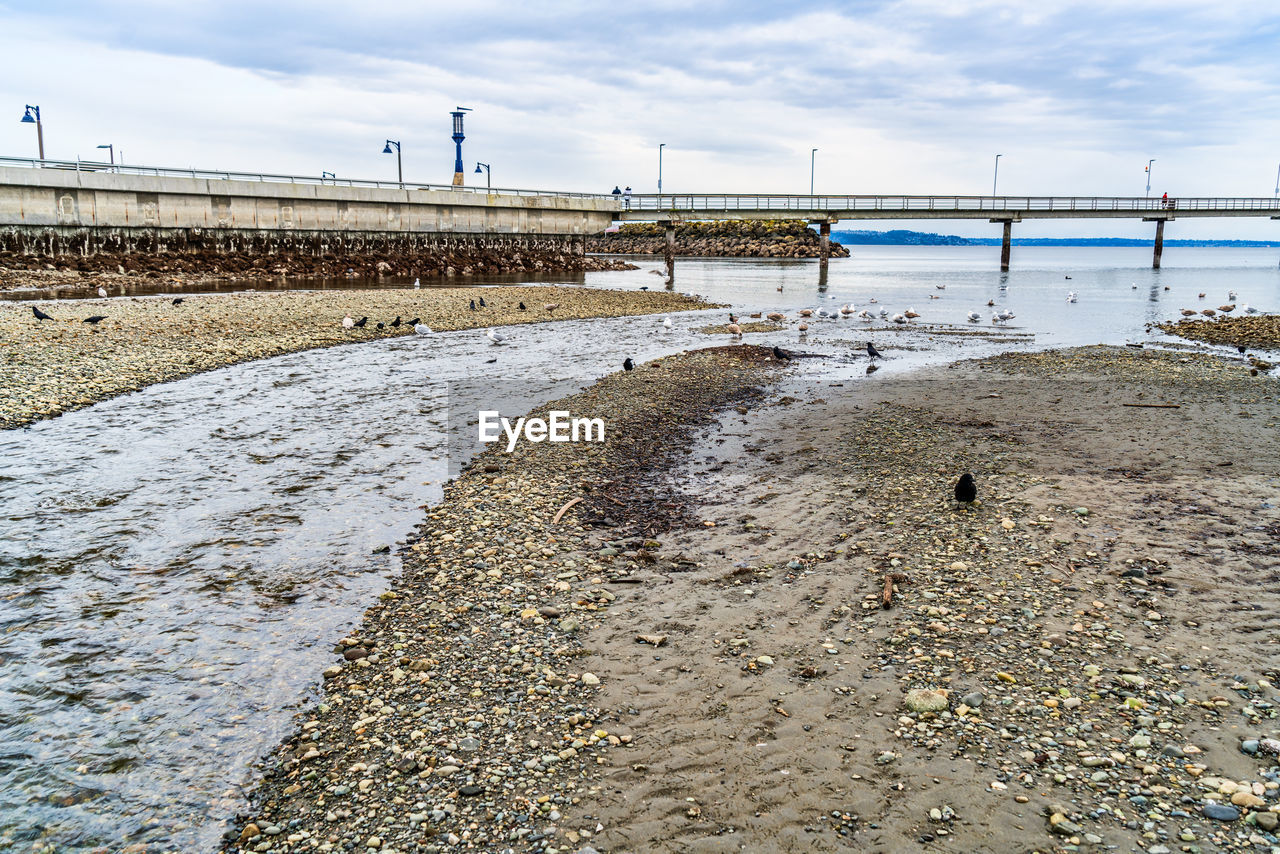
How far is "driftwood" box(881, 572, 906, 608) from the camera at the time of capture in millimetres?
6938

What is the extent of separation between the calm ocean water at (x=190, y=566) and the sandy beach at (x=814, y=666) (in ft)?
1.70

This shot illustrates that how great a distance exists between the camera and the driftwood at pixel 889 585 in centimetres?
694

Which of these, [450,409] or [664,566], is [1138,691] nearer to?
[664,566]

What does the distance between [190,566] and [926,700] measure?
706 cm

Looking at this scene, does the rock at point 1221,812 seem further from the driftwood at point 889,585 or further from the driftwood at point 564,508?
the driftwood at point 564,508

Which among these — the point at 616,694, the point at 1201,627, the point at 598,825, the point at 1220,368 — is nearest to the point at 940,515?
the point at 1201,627

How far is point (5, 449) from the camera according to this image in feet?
38.9

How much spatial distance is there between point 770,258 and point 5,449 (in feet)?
337

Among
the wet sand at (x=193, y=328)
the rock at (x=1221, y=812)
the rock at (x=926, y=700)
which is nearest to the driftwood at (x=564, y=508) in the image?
the rock at (x=926, y=700)

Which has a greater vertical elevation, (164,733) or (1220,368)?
(1220,368)

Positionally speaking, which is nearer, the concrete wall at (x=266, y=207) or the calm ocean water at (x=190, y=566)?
the calm ocean water at (x=190, y=566)

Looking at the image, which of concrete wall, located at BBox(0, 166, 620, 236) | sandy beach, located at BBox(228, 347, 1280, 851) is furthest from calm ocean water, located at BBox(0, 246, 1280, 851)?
concrete wall, located at BBox(0, 166, 620, 236)

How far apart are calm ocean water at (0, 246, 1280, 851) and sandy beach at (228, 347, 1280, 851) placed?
0.52m

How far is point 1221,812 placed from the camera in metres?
4.26
